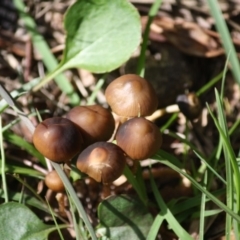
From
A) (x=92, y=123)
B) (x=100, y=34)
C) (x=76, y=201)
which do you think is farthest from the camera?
(x=100, y=34)

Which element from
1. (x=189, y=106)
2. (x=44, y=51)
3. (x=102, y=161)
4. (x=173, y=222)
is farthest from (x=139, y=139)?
(x=44, y=51)

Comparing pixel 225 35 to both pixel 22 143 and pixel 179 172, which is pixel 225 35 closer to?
pixel 179 172

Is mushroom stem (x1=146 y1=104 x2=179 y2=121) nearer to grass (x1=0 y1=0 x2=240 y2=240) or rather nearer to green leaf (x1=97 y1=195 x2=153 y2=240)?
grass (x1=0 y1=0 x2=240 y2=240)

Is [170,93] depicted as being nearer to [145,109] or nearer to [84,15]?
[84,15]

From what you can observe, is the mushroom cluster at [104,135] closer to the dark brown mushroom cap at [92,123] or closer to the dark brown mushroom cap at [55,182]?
the dark brown mushroom cap at [92,123]

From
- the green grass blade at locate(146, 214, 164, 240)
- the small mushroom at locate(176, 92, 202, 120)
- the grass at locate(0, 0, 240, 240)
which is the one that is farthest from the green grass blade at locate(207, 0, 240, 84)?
the green grass blade at locate(146, 214, 164, 240)
